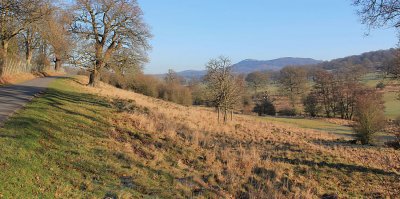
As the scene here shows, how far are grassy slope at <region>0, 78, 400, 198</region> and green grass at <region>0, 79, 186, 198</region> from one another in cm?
→ 2

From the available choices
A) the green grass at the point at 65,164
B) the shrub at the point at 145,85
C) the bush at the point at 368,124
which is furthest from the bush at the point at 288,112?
the green grass at the point at 65,164

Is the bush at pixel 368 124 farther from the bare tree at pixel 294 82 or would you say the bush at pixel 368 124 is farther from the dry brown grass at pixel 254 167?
the bare tree at pixel 294 82

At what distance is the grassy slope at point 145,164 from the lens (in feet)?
28.9

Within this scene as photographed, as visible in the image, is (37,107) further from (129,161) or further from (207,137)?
(207,137)

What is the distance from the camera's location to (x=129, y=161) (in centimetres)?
1170

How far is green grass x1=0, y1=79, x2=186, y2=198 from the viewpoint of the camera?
317 inches

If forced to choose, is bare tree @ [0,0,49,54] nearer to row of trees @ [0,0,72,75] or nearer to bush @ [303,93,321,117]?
row of trees @ [0,0,72,75]

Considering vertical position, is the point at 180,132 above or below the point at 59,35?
below

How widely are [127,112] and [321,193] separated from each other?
12.2m

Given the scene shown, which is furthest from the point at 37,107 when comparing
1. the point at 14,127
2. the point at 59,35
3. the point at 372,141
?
the point at 372,141

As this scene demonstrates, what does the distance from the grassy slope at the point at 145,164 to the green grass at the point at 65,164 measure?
2 cm

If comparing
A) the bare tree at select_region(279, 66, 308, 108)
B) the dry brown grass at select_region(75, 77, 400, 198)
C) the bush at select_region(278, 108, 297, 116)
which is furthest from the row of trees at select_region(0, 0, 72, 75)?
the bare tree at select_region(279, 66, 308, 108)

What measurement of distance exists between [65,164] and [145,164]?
289 cm

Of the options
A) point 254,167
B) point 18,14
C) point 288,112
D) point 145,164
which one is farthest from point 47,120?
point 288,112
